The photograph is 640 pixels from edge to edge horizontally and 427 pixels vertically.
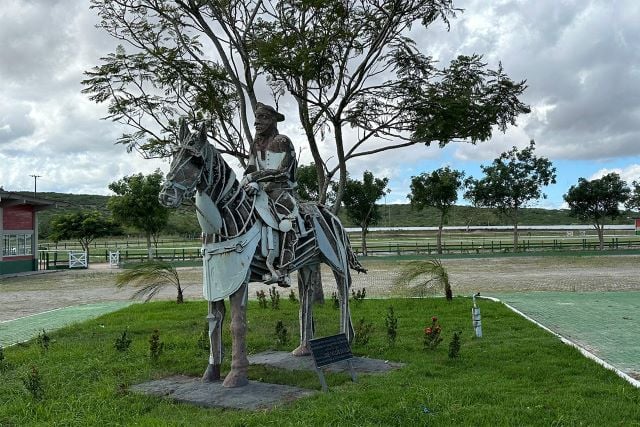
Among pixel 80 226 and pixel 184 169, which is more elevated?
pixel 80 226

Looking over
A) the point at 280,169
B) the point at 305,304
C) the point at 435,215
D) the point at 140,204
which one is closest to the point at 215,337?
the point at 305,304

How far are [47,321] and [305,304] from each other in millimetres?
8109

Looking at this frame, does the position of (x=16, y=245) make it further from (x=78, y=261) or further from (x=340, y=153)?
(x=340, y=153)

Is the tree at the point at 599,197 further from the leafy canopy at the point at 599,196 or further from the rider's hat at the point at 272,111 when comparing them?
the rider's hat at the point at 272,111

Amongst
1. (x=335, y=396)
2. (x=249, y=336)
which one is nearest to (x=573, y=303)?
(x=249, y=336)

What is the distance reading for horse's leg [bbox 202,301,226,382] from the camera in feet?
21.9

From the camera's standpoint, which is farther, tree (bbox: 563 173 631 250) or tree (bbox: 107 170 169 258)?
tree (bbox: 563 173 631 250)

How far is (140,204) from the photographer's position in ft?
123

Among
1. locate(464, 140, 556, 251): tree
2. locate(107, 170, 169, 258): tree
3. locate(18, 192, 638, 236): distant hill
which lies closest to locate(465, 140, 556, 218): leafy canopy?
locate(464, 140, 556, 251): tree

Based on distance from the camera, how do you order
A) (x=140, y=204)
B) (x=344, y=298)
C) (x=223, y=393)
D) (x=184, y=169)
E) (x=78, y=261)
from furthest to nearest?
(x=140, y=204), (x=78, y=261), (x=344, y=298), (x=223, y=393), (x=184, y=169)

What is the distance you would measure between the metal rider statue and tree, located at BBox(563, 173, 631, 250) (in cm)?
3889

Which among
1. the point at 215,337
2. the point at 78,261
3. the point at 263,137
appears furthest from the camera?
the point at 78,261

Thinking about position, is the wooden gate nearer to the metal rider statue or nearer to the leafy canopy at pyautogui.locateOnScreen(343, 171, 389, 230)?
the leafy canopy at pyautogui.locateOnScreen(343, 171, 389, 230)

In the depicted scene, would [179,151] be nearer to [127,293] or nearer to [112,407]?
[112,407]
